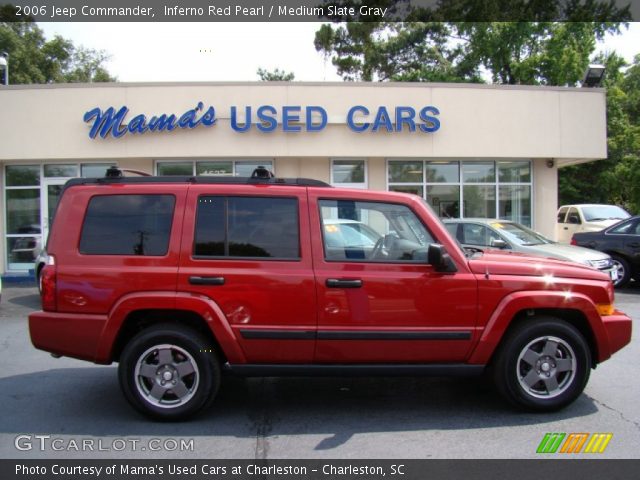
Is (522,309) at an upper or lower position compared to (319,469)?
upper

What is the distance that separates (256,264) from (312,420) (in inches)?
53.2

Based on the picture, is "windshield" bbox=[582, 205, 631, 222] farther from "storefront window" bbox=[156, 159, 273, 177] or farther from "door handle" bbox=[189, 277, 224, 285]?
"door handle" bbox=[189, 277, 224, 285]

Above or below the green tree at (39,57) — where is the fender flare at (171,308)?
below

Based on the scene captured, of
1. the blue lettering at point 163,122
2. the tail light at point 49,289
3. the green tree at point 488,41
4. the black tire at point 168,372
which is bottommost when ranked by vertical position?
the black tire at point 168,372

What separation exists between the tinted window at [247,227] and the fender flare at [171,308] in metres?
0.37

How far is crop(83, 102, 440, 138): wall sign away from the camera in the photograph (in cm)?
1427

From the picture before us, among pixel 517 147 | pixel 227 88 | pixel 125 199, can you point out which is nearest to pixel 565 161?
pixel 517 147

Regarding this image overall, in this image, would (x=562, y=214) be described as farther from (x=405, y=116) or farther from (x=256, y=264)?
(x=256, y=264)

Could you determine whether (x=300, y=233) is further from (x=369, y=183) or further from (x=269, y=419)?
(x=369, y=183)

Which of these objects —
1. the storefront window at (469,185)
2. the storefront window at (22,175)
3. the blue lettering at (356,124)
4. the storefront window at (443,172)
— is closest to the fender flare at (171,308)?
the blue lettering at (356,124)

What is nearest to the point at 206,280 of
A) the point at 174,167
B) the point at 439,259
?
the point at 439,259

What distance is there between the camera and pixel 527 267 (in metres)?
4.43

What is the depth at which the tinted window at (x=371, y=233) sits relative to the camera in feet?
14.3

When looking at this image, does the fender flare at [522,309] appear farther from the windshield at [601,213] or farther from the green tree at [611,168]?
the green tree at [611,168]
